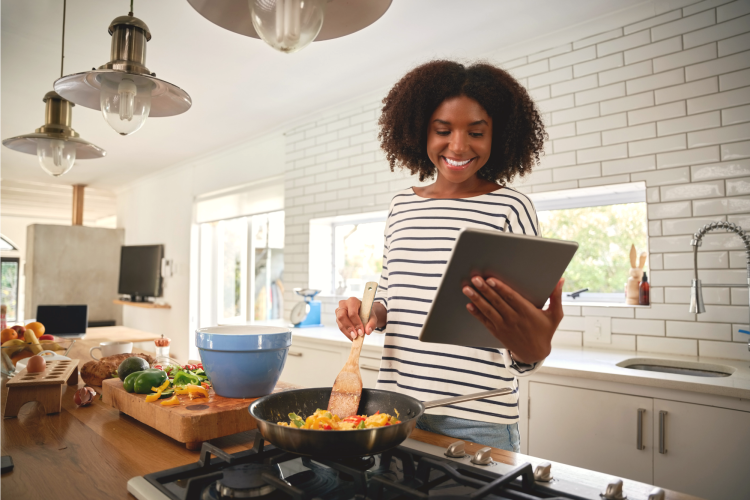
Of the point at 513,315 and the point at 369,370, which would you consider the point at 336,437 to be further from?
the point at 369,370

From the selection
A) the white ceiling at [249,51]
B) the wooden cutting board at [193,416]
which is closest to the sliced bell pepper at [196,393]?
the wooden cutting board at [193,416]

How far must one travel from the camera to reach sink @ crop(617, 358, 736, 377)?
6.61 ft

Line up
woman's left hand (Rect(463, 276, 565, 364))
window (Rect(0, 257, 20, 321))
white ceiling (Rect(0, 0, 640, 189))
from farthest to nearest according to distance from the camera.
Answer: window (Rect(0, 257, 20, 321))
white ceiling (Rect(0, 0, 640, 189))
woman's left hand (Rect(463, 276, 565, 364))

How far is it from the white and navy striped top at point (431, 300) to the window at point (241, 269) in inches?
143

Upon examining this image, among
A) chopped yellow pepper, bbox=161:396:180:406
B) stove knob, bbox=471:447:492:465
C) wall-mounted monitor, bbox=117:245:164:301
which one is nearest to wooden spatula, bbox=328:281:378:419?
stove knob, bbox=471:447:492:465

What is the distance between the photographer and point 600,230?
2752mm

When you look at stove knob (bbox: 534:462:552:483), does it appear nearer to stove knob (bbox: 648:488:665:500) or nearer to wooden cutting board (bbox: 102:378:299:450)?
stove knob (bbox: 648:488:665:500)

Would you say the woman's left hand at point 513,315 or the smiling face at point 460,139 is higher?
the smiling face at point 460,139

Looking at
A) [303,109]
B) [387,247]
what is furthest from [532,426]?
[303,109]

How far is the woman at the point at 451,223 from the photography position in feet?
3.54

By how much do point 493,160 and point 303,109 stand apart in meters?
3.05


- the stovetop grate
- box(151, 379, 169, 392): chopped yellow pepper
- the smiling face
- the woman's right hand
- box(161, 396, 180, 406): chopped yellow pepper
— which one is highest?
the smiling face

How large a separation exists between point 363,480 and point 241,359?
1.61 ft

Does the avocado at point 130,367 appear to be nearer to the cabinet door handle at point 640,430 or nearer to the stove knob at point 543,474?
the stove knob at point 543,474
